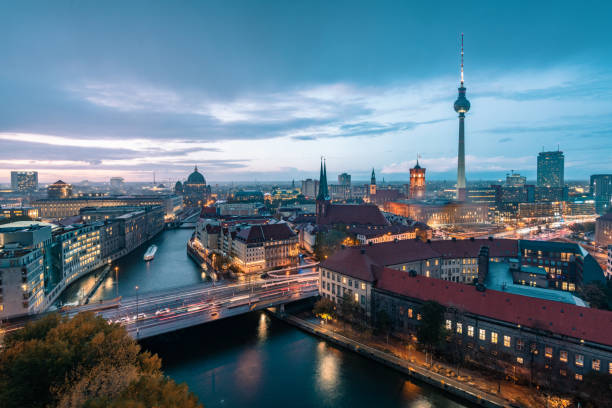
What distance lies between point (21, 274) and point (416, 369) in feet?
180

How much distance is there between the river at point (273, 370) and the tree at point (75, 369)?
33.8 ft

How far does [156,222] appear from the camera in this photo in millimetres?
136750

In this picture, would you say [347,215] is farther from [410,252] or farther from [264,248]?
[410,252]

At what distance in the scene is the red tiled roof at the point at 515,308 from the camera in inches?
1144

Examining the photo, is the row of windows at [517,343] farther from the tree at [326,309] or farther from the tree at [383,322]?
the tree at [326,309]

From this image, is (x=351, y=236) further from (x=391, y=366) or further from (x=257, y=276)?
(x=391, y=366)

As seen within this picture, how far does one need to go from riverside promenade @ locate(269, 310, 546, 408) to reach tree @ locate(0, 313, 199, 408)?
73.3ft

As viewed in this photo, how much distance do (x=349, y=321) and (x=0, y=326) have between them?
151ft

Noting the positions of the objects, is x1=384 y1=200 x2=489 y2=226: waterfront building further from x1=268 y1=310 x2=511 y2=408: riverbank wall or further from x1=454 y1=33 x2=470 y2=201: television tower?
x1=268 y1=310 x2=511 y2=408: riverbank wall

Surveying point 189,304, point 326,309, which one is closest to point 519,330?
point 326,309

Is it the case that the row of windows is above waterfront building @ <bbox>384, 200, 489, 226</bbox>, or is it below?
below

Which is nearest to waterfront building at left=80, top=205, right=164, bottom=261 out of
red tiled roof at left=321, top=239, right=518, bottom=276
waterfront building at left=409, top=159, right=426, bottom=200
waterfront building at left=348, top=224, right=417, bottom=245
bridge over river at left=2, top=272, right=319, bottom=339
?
bridge over river at left=2, top=272, right=319, bottom=339

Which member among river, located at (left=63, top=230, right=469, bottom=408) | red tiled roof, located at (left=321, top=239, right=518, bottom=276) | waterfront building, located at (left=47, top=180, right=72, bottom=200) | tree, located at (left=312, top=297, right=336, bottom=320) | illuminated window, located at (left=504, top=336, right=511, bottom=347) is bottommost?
river, located at (left=63, top=230, right=469, bottom=408)

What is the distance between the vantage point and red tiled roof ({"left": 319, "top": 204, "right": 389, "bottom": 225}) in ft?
352
